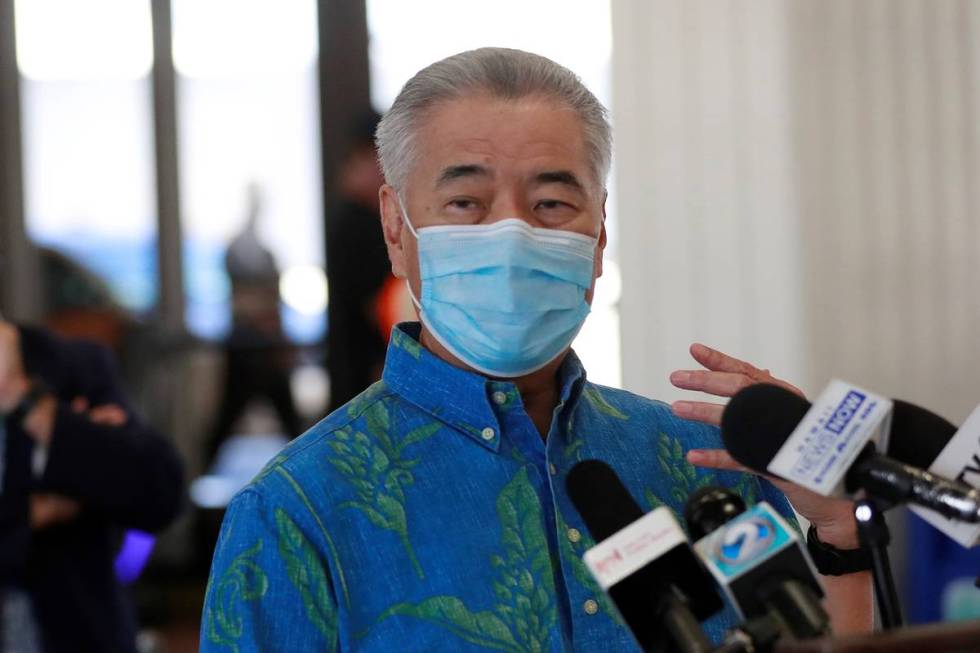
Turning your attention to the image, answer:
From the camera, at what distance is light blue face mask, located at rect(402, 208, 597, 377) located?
4.72 ft

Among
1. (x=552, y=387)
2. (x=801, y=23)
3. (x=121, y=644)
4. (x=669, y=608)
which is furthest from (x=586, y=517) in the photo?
(x=801, y=23)

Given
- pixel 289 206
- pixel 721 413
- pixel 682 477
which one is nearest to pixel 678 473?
pixel 682 477

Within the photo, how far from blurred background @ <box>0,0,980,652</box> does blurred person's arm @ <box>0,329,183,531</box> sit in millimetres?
766

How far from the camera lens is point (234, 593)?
1.24 meters

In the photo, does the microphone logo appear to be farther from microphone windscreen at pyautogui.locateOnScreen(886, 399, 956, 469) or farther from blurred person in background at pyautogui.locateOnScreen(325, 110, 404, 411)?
blurred person in background at pyautogui.locateOnScreen(325, 110, 404, 411)

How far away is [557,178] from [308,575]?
48 cm

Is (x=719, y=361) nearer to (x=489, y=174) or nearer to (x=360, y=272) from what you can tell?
(x=489, y=174)

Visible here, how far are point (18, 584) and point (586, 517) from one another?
1.81 meters

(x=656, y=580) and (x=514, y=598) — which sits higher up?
(x=656, y=580)

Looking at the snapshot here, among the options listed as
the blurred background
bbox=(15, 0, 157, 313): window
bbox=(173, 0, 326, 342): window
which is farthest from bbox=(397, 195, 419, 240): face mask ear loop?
bbox=(15, 0, 157, 313): window

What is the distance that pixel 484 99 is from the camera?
4.66 ft

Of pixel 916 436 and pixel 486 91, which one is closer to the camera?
pixel 916 436

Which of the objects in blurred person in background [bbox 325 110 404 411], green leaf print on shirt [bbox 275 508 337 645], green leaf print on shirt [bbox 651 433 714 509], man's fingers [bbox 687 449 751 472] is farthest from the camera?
blurred person in background [bbox 325 110 404 411]

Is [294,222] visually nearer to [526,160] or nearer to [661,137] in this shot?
[661,137]
